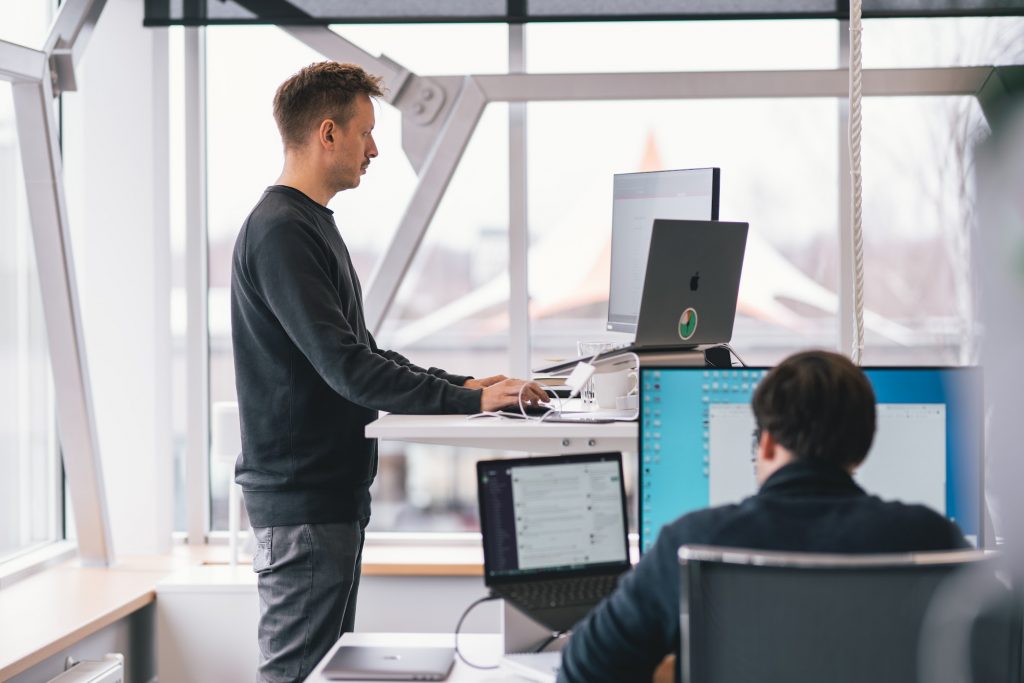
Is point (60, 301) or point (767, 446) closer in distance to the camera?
point (767, 446)

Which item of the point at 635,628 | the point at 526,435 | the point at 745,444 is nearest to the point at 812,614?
the point at 635,628

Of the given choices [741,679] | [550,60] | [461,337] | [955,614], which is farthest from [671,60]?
[955,614]

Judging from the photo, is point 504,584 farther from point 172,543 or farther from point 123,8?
point 123,8

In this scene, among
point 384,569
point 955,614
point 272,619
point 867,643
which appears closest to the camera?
point 955,614

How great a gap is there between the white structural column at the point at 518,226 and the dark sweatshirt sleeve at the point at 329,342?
63.1 inches

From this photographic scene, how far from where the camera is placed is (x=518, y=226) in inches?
137

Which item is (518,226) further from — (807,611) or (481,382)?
(807,611)

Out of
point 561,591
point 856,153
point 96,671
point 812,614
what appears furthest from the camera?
point 96,671

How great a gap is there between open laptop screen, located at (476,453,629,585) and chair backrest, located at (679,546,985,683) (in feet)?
1.65

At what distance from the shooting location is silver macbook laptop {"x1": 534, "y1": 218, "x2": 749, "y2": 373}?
5.61 feet

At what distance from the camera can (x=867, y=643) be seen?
1021mm

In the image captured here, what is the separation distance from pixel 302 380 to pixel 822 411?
110cm

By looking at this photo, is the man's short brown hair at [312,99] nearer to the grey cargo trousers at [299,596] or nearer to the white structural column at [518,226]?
the grey cargo trousers at [299,596]

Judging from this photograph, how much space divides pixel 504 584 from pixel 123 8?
275 cm
